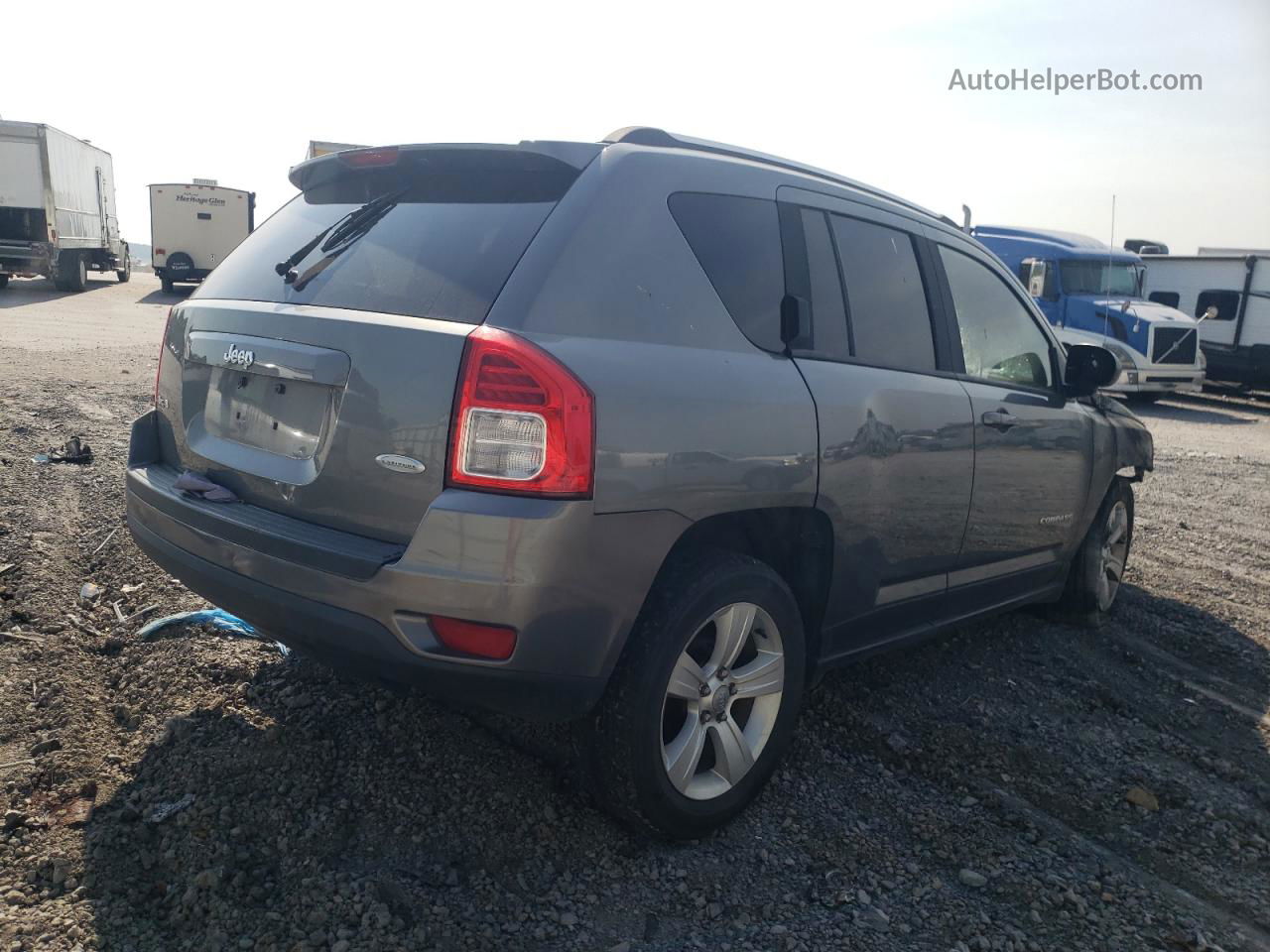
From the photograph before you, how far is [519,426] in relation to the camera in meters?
2.47

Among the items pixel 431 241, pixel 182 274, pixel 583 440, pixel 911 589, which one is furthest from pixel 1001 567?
pixel 182 274

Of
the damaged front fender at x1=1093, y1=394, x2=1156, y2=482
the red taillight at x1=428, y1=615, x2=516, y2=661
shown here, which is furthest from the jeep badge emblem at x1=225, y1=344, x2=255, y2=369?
the damaged front fender at x1=1093, y1=394, x2=1156, y2=482

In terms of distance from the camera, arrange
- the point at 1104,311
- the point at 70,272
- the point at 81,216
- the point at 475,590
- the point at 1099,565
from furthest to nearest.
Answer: the point at 81,216, the point at 70,272, the point at 1104,311, the point at 1099,565, the point at 475,590

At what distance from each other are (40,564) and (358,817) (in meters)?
2.41

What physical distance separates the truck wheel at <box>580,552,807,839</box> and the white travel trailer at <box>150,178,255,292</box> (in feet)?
Result: 94.1

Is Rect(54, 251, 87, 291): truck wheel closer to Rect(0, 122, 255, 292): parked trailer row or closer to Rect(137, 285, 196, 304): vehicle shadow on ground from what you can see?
Rect(0, 122, 255, 292): parked trailer row

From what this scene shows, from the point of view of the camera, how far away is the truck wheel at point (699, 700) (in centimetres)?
275

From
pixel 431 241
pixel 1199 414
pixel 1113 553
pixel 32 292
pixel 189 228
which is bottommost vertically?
pixel 1199 414

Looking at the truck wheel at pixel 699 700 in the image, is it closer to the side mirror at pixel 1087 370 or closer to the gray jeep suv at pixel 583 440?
the gray jeep suv at pixel 583 440

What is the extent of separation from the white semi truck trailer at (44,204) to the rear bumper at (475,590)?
22.8 m

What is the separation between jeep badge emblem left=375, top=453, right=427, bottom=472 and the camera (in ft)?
8.30

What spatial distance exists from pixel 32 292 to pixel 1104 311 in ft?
74.7

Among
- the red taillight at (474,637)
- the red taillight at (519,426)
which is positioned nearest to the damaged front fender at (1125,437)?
the red taillight at (519,426)

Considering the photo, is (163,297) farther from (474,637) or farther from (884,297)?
(474,637)
